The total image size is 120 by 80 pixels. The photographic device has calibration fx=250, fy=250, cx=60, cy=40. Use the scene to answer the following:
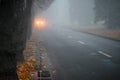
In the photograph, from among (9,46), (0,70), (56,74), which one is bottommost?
(56,74)

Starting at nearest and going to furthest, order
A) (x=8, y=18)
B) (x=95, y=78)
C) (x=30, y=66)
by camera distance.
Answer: (x=8, y=18), (x=95, y=78), (x=30, y=66)

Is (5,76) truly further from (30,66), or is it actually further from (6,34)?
(30,66)

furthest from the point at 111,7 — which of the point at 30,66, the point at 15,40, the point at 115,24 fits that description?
the point at 15,40

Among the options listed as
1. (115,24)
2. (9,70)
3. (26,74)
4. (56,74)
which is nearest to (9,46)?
(9,70)

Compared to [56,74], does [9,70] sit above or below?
above

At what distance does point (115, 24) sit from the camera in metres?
43.5

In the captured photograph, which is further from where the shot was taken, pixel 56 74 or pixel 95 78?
pixel 56 74

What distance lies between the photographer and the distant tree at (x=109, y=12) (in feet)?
141

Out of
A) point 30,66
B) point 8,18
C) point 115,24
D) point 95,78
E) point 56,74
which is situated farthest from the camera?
point 115,24

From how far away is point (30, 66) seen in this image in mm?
11094

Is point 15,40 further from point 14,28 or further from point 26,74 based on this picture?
point 26,74

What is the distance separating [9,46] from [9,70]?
77cm

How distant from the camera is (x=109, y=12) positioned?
44.7 meters

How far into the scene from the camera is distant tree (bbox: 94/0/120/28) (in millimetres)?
43000
